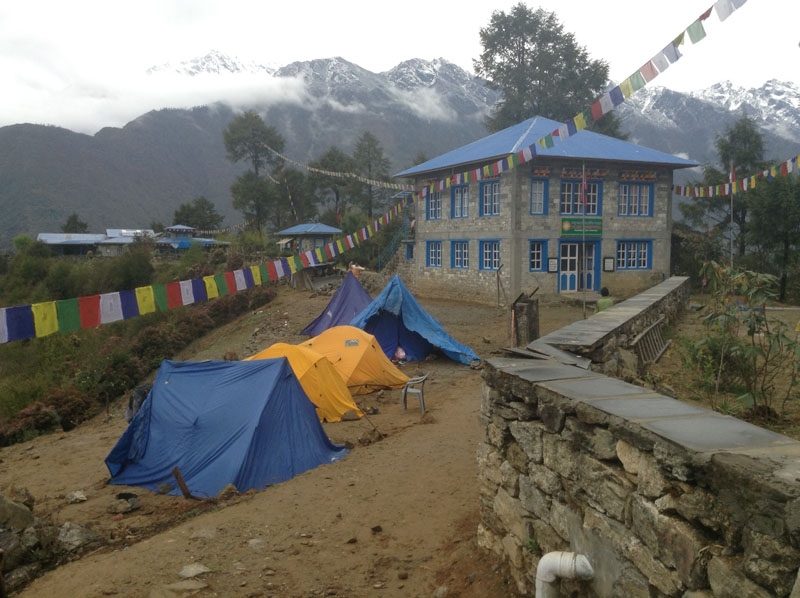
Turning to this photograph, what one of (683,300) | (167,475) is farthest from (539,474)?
(683,300)

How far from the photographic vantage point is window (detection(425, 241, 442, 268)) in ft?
84.6

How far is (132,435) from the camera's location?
8.70 meters

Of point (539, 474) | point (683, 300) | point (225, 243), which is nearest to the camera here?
point (539, 474)

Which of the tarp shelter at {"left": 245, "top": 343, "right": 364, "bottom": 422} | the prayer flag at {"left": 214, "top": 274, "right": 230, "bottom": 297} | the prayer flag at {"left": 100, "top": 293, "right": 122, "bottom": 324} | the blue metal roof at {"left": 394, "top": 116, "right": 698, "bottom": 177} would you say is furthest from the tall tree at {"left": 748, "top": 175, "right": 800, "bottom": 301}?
the prayer flag at {"left": 100, "top": 293, "right": 122, "bottom": 324}

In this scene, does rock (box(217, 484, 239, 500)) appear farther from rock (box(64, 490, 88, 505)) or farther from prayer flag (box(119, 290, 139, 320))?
prayer flag (box(119, 290, 139, 320))

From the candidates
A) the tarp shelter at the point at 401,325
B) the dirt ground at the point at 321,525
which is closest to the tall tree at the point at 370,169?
the tarp shelter at the point at 401,325

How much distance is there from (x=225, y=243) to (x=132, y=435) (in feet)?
105

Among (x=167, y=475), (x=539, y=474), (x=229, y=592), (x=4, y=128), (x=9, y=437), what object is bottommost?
(x=9, y=437)

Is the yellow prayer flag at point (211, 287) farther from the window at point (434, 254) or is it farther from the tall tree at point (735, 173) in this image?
the tall tree at point (735, 173)

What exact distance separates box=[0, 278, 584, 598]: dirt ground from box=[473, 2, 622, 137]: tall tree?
104ft

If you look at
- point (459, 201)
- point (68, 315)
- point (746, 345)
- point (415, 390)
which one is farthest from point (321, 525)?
point (459, 201)

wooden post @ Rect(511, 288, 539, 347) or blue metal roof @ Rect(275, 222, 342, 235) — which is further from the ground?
blue metal roof @ Rect(275, 222, 342, 235)

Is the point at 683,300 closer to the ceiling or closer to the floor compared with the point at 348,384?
closer to the ceiling

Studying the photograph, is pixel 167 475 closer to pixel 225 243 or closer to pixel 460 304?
pixel 460 304
